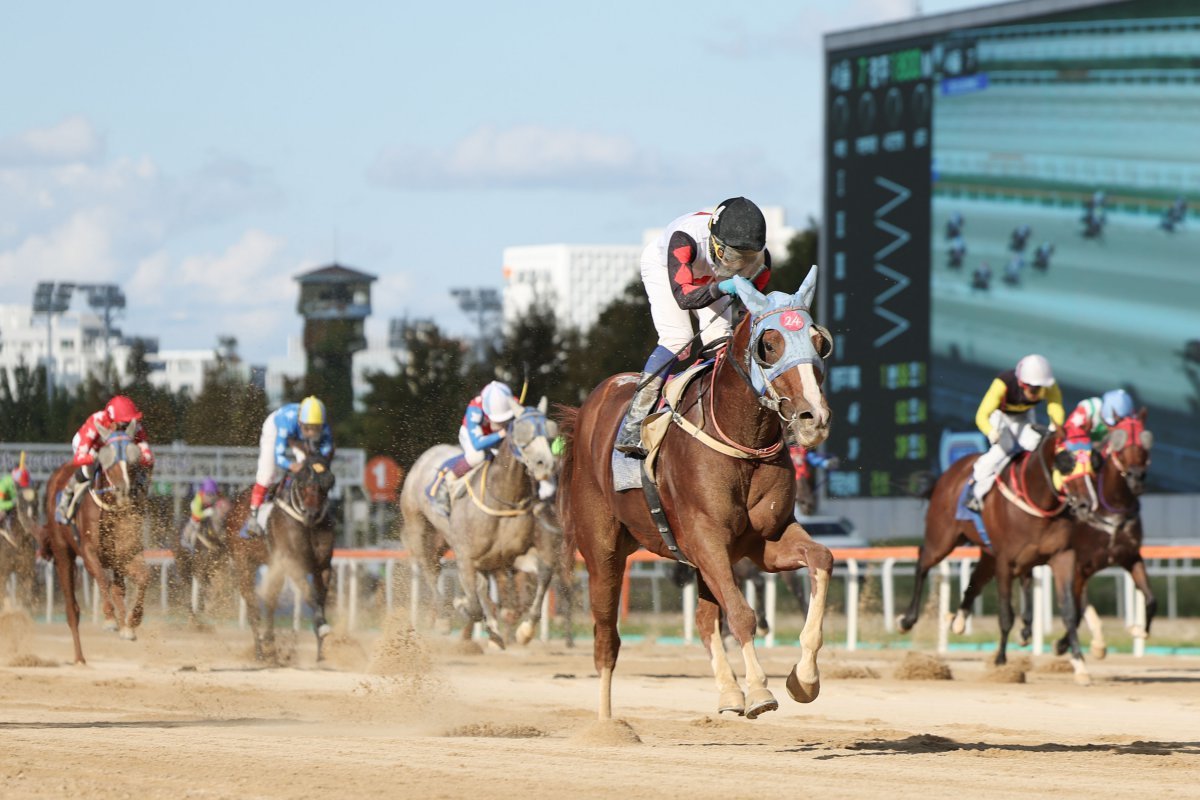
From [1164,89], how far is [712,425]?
65.0 ft

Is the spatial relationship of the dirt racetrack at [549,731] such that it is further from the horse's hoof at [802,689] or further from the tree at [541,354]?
the tree at [541,354]

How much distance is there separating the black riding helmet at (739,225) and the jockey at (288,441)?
7895 mm

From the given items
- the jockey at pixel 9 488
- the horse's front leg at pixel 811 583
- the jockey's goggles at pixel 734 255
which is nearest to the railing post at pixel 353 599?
the jockey at pixel 9 488

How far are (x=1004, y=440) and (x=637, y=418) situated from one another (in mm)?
6886

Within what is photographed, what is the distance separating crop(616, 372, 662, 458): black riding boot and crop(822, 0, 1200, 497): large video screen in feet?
57.8

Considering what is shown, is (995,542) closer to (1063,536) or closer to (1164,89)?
(1063,536)

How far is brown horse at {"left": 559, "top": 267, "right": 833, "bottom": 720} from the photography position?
7.72 metres

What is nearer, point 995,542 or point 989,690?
point 989,690

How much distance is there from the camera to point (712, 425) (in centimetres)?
833

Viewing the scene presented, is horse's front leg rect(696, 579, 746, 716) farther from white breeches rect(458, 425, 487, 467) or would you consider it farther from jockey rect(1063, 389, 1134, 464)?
white breeches rect(458, 425, 487, 467)

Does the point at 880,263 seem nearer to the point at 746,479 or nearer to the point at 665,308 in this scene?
the point at 665,308

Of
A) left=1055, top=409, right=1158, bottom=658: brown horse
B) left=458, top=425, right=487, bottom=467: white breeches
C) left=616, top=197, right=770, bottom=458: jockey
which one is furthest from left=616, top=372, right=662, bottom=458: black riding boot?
left=458, top=425, right=487, bottom=467: white breeches

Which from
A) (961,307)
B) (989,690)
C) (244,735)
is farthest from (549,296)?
(244,735)

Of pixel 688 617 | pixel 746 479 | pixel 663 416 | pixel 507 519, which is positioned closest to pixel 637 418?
pixel 663 416
